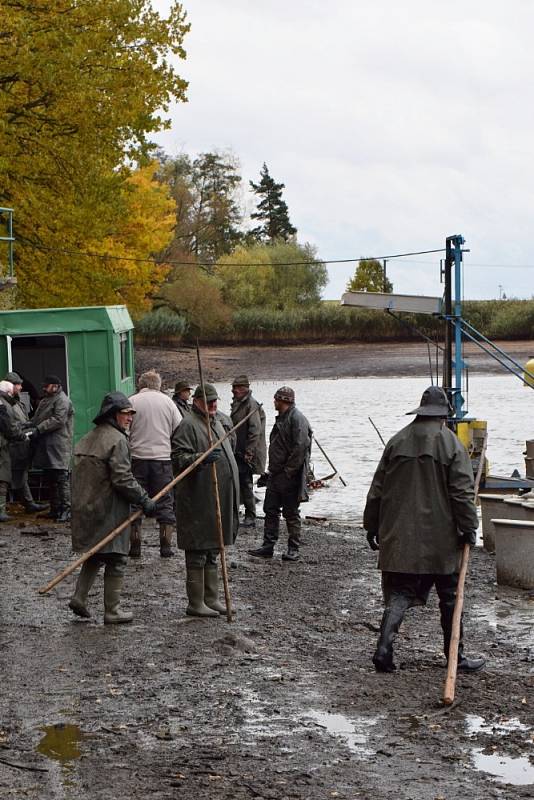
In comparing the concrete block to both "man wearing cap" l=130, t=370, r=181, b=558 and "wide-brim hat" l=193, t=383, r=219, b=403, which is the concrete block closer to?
"man wearing cap" l=130, t=370, r=181, b=558

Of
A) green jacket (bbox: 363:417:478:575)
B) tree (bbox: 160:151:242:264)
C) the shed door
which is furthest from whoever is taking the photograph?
tree (bbox: 160:151:242:264)

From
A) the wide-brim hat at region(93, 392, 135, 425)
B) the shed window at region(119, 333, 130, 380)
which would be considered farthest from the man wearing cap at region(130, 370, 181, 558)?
the shed window at region(119, 333, 130, 380)

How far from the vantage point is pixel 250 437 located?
615 inches

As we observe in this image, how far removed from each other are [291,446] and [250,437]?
2.39m

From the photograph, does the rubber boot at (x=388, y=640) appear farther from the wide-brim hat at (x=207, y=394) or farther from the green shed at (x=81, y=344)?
the green shed at (x=81, y=344)

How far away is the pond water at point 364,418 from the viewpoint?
2248cm

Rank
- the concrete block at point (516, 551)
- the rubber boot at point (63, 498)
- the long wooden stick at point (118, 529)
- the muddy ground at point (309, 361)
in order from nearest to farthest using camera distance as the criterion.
→ the long wooden stick at point (118, 529) → the concrete block at point (516, 551) → the rubber boot at point (63, 498) → the muddy ground at point (309, 361)

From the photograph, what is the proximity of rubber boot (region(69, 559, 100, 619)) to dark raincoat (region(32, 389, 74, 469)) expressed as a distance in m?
6.14

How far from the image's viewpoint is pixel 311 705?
767 cm

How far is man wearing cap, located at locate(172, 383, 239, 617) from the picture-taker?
10.1m

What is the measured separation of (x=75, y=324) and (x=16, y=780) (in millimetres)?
11978

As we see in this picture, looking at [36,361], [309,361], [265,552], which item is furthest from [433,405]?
[309,361]

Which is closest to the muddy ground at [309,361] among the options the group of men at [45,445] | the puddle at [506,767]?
the group of men at [45,445]

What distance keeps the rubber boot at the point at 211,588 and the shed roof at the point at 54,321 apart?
7.91 metres
